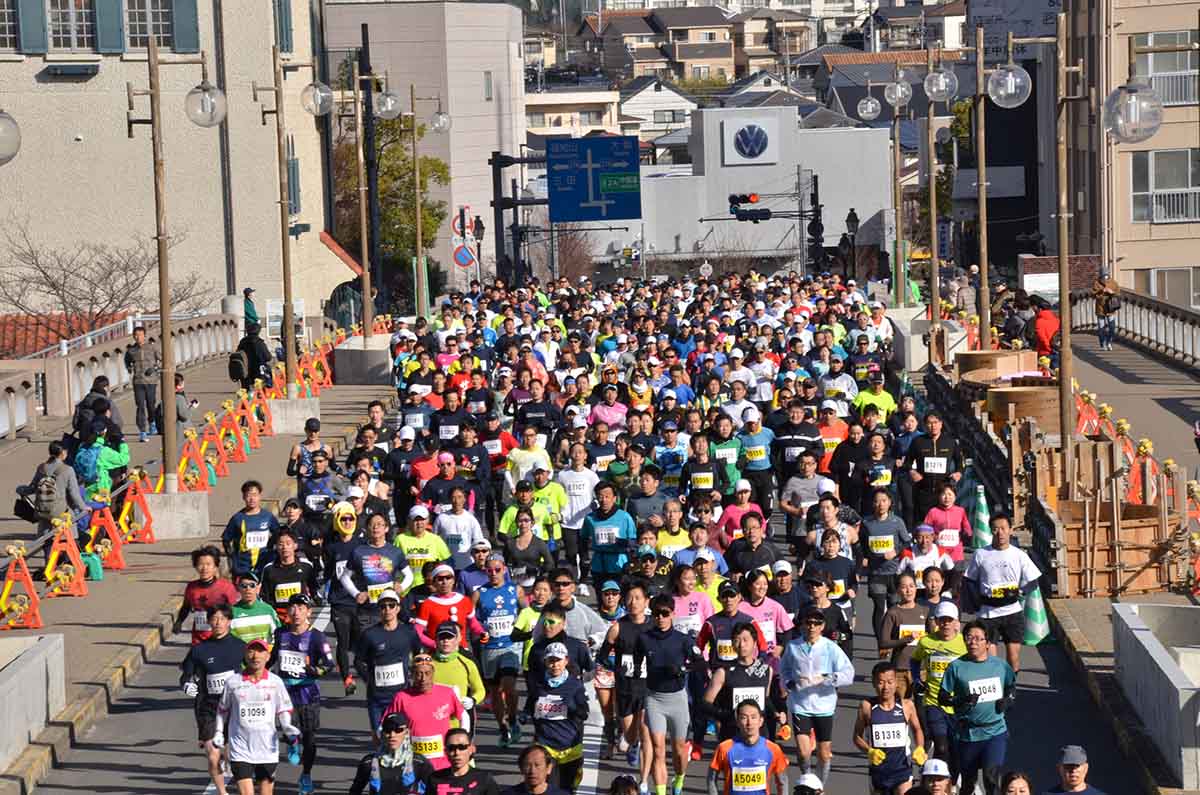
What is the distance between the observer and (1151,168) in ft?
193

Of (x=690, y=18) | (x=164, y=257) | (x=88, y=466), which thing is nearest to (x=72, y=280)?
(x=164, y=257)

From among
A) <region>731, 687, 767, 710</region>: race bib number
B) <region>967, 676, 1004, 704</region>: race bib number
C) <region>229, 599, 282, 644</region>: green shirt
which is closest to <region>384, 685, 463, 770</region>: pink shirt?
<region>731, 687, 767, 710</region>: race bib number

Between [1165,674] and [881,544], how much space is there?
3.93 meters

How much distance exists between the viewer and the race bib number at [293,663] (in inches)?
561

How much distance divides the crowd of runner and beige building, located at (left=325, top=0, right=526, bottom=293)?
64708mm

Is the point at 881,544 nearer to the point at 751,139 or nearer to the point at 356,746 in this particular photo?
the point at 356,746

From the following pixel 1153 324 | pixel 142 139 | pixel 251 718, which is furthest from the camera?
pixel 142 139

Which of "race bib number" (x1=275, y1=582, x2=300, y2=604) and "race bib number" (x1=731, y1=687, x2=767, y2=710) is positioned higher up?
"race bib number" (x1=275, y1=582, x2=300, y2=604)

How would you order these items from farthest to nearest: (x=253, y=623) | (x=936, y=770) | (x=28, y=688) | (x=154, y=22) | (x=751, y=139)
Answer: (x=751, y=139) → (x=154, y=22) → (x=28, y=688) → (x=253, y=623) → (x=936, y=770)

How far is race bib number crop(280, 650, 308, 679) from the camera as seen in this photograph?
561 inches

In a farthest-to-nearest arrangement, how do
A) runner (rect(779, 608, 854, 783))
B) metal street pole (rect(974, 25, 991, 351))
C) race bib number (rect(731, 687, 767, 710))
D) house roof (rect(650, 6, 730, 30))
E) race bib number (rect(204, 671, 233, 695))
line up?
1. house roof (rect(650, 6, 730, 30))
2. metal street pole (rect(974, 25, 991, 351))
3. race bib number (rect(204, 671, 233, 695))
4. runner (rect(779, 608, 854, 783))
5. race bib number (rect(731, 687, 767, 710))

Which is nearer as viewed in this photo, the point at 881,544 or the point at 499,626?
the point at 499,626

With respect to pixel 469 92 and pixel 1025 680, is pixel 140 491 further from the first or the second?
pixel 469 92

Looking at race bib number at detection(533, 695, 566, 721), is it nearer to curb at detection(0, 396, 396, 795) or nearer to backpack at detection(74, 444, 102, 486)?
curb at detection(0, 396, 396, 795)
